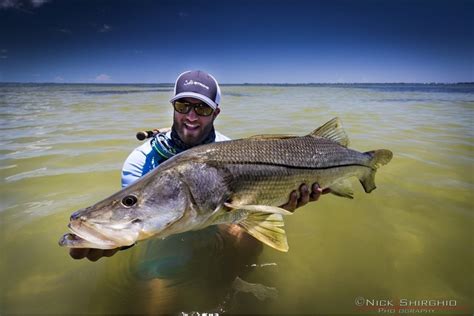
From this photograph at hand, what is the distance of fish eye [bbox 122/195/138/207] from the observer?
1886 mm

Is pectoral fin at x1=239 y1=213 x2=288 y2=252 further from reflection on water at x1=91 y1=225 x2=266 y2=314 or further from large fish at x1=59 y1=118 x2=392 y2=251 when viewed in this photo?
reflection on water at x1=91 y1=225 x2=266 y2=314

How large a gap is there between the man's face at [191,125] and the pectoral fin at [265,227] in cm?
119

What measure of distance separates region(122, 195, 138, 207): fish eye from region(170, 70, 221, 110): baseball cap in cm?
137

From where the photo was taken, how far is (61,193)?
15.6 ft

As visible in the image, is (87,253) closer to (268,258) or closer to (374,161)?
(268,258)

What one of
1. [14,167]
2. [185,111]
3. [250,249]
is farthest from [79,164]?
[250,249]

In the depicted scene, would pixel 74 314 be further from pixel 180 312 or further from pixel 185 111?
pixel 185 111

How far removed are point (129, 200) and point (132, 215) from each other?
0.10 m

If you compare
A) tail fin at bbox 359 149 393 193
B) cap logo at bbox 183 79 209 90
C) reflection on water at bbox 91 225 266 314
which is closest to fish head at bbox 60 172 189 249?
reflection on water at bbox 91 225 266 314

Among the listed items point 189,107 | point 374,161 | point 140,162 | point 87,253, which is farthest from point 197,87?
point 374,161

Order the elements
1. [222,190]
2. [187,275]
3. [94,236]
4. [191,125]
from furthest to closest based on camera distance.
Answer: [191,125], [187,275], [222,190], [94,236]

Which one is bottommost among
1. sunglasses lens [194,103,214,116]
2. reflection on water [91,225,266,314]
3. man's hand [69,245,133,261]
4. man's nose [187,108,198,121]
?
reflection on water [91,225,266,314]

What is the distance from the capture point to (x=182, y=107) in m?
3.08

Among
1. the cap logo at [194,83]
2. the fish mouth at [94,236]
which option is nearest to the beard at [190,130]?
the cap logo at [194,83]
